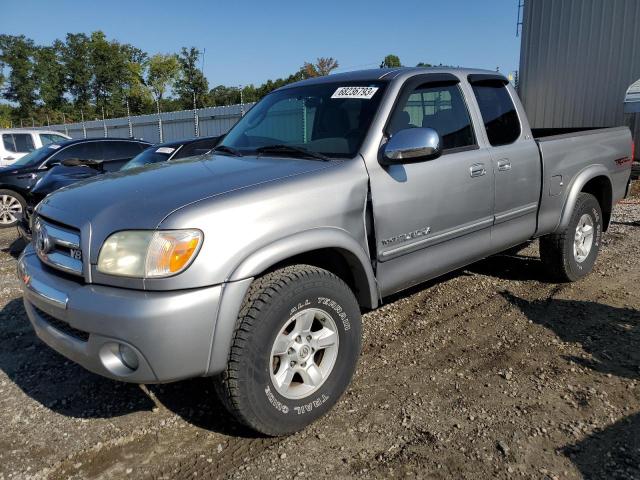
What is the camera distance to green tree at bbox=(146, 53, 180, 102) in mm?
68000

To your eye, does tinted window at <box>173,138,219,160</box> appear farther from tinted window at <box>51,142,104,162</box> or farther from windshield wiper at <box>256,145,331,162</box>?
windshield wiper at <box>256,145,331,162</box>

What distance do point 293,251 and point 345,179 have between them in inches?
22.7

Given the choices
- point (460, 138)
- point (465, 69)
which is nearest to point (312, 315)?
point (460, 138)

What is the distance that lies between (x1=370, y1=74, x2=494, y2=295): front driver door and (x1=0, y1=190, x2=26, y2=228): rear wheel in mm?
8386

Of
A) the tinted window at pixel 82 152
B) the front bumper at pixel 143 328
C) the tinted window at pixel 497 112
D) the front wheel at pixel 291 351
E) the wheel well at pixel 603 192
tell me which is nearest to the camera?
the front bumper at pixel 143 328

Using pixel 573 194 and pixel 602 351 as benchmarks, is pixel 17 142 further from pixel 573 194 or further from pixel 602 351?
pixel 602 351

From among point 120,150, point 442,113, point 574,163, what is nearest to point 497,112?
point 442,113

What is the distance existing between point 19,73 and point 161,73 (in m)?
25.7

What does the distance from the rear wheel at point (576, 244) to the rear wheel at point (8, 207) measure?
8806mm

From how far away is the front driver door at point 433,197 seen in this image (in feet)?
10.2

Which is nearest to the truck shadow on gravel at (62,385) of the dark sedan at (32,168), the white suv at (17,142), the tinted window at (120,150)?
the dark sedan at (32,168)

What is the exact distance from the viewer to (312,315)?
→ 8.90 feet

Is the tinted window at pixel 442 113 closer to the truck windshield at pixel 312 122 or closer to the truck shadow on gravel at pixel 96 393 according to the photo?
the truck windshield at pixel 312 122

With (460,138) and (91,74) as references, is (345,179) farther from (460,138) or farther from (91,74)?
(91,74)
